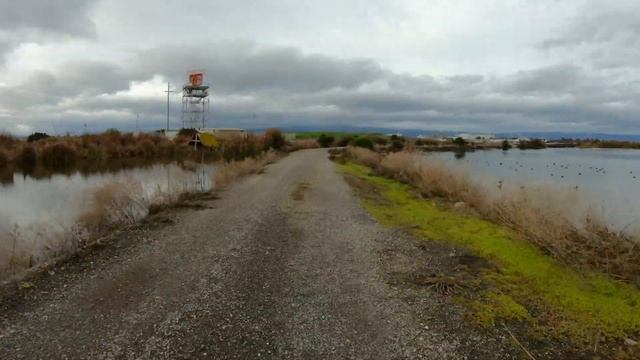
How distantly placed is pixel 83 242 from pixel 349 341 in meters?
7.36

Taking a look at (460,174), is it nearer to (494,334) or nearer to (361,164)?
(494,334)

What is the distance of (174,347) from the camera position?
17.3 ft

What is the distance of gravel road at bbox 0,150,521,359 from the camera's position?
17.4ft

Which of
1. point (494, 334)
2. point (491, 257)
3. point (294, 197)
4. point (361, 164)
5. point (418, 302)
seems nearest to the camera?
point (494, 334)

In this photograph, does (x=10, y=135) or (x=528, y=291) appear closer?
(x=528, y=291)

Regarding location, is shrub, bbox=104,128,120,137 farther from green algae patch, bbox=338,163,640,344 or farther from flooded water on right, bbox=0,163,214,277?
green algae patch, bbox=338,163,640,344

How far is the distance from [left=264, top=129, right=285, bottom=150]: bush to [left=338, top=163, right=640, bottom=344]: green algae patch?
4848 centimetres

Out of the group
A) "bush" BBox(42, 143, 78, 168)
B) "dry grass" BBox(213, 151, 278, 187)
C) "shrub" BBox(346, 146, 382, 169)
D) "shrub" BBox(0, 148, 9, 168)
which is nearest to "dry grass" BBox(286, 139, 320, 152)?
"shrub" BBox(346, 146, 382, 169)

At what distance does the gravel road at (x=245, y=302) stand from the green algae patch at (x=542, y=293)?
26.7 inches

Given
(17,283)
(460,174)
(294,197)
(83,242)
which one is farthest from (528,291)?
(460,174)

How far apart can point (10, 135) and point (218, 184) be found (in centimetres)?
3649

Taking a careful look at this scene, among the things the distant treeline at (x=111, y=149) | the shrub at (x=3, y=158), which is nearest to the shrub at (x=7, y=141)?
the distant treeline at (x=111, y=149)

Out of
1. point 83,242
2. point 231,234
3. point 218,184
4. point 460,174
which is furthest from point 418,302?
point 218,184

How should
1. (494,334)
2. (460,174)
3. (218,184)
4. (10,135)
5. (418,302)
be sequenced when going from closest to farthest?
(494,334)
(418,302)
(460,174)
(218,184)
(10,135)
